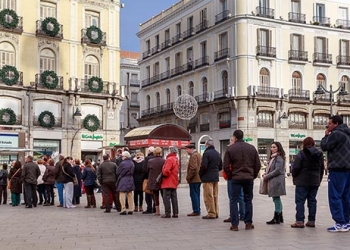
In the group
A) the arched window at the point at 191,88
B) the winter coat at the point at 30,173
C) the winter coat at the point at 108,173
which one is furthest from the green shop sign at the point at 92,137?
the winter coat at the point at 108,173

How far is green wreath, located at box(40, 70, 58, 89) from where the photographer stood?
127ft

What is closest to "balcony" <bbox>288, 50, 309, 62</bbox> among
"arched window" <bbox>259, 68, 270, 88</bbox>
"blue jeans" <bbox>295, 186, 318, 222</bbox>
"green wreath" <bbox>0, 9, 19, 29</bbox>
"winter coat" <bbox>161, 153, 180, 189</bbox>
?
"arched window" <bbox>259, 68, 270, 88</bbox>

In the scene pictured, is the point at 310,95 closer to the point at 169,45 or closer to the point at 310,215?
the point at 169,45

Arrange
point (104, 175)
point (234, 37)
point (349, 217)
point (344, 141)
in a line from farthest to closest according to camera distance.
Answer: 1. point (234, 37)
2. point (104, 175)
3. point (349, 217)
4. point (344, 141)

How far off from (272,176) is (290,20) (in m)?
40.8

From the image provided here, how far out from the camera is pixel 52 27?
39219 millimetres

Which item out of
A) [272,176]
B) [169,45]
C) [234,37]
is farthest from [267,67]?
[272,176]

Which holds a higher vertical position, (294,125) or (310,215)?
(294,125)

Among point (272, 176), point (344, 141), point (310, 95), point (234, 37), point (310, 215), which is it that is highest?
point (234, 37)

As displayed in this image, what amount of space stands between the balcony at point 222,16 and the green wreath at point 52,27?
16.5m

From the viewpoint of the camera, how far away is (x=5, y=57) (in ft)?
125

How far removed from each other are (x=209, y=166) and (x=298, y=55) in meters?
39.0

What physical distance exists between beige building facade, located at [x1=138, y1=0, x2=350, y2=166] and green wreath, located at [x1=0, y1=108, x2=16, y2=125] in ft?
62.2

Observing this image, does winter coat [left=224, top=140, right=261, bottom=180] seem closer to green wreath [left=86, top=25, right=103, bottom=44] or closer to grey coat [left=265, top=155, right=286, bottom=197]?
grey coat [left=265, top=155, right=286, bottom=197]
